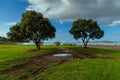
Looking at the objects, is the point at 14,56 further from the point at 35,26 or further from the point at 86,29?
the point at 86,29

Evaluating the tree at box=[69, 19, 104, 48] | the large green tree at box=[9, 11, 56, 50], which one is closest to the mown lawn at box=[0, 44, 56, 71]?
the large green tree at box=[9, 11, 56, 50]

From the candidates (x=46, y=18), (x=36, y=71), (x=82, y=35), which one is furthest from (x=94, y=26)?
(x=36, y=71)

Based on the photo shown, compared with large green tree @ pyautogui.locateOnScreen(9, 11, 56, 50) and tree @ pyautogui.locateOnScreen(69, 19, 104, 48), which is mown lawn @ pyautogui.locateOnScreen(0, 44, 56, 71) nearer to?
large green tree @ pyautogui.locateOnScreen(9, 11, 56, 50)

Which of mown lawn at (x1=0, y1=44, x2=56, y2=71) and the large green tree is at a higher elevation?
the large green tree

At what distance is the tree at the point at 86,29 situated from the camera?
269ft

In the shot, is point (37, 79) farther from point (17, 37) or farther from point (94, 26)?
point (94, 26)

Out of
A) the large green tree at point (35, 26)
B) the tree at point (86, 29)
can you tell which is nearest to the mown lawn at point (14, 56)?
the large green tree at point (35, 26)

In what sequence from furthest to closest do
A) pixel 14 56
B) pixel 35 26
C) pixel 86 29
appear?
pixel 86 29
pixel 35 26
pixel 14 56

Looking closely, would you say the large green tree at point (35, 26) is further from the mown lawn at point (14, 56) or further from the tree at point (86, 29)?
the tree at point (86, 29)

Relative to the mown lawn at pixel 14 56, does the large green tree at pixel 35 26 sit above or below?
above

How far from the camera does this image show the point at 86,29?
267 feet

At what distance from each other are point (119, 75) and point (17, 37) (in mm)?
50593

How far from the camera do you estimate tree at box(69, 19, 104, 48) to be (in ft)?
269

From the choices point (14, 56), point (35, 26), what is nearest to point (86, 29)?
point (35, 26)
